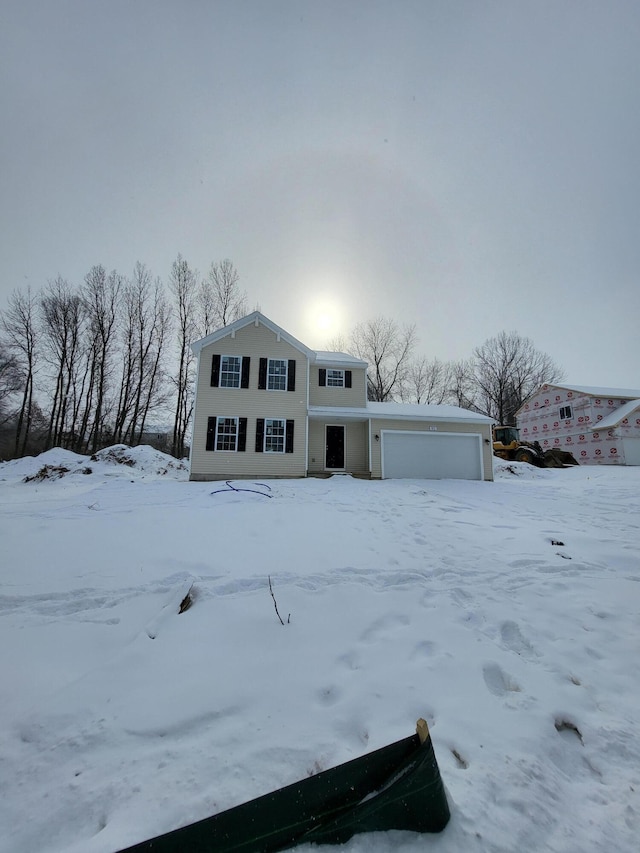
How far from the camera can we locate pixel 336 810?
1.23 metres

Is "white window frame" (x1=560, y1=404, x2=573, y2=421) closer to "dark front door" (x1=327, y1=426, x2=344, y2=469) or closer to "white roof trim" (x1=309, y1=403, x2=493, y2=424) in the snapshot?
"white roof trim" (x1=309, y1=403, x2=493, y2=424)

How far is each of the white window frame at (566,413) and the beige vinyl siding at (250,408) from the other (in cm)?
1995

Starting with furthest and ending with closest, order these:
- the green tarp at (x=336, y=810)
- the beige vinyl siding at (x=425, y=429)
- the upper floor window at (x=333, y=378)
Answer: the upper floor window at (x=333, y=378), the beige vinyl siding at (x=425, y=429), the green tarp at (x=336, y=810)

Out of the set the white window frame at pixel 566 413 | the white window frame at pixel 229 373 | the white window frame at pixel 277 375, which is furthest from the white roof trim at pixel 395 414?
the white window frame at pixel 566 413

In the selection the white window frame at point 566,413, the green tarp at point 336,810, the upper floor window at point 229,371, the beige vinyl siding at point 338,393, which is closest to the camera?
the green tarp at point 336,810

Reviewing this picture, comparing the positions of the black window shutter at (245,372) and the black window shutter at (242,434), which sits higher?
the black window shutter at (245,372)

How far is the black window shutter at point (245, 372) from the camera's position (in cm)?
1276

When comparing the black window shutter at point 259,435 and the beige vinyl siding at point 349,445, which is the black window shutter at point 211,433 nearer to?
the black window shutter at point 259,435

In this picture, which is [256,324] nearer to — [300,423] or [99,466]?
[300,423]

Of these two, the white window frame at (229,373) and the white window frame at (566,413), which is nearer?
the white window frame at (229,373)

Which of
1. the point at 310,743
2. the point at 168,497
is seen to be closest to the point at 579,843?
the point at 310,743

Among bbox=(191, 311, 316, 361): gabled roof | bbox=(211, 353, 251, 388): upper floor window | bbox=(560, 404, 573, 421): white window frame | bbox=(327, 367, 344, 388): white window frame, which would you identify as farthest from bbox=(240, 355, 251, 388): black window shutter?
bbox=(560, 404, 573, 421): white window frame

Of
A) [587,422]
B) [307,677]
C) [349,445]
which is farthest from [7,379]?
[587,422]

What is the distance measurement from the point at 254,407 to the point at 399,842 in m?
12.0
